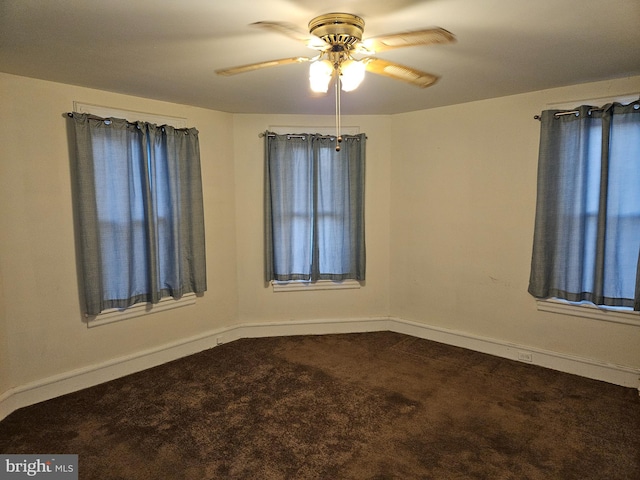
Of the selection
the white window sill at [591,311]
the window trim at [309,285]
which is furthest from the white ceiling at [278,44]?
the window trim at [309,285]

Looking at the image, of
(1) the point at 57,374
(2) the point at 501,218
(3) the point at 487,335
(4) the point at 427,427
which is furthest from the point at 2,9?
(3) the point at 487,335

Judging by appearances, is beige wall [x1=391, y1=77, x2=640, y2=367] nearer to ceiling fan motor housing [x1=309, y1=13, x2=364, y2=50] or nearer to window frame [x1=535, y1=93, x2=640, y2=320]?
window frame [x1=535, y1=93, x2=640, y2=320]

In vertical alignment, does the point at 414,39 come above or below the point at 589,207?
above

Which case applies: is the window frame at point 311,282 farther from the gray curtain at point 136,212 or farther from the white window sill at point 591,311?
the white window sill at point 591,311

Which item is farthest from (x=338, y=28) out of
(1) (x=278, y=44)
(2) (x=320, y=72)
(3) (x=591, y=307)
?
(3) (x=591, y=307)

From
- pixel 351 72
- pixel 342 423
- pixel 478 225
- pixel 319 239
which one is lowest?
pixel 342 423

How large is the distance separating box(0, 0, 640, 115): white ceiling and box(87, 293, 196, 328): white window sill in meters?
1.84

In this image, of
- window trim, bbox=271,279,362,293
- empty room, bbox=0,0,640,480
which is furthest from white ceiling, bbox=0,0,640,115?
window trim, bbox=271,279,362,293

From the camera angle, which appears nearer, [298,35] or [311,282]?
[298,35]

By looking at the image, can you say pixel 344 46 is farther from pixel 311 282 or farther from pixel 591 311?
pixel 591 311

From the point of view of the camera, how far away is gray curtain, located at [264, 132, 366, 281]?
416cm

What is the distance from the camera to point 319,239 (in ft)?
14.1

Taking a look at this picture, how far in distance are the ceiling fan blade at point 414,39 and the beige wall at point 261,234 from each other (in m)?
2.31

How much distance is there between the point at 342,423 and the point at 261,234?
88.7 inches
